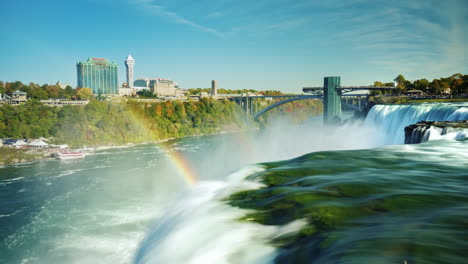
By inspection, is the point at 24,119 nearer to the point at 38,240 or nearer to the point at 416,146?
the point at 38,240

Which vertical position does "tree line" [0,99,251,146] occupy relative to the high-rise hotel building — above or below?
below

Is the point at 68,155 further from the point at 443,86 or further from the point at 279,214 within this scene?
the point at 443,86

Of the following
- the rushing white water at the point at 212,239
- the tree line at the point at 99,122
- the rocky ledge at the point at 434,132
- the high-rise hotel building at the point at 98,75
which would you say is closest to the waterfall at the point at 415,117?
the rocky ledge at the point at 434,132

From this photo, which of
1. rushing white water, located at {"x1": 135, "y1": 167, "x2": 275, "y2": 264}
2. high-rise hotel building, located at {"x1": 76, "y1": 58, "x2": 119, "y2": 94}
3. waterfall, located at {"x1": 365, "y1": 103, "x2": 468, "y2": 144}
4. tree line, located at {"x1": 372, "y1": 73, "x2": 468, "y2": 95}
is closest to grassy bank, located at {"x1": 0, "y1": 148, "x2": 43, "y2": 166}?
rushing white water, located at {"x1": 135, "y1": 167, "x2": 275, "y2": 264}

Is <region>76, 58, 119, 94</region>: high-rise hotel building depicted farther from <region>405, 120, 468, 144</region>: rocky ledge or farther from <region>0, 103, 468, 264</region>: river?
<region>405, 120, 468, 144</region>: rocky ledge

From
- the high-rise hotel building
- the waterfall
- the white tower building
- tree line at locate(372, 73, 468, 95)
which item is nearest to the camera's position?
the waterfall

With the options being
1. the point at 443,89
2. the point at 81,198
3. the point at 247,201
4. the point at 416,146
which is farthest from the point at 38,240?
the point at 443,89

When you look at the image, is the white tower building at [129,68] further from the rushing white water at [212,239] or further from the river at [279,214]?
the rushing white water at [212,239]

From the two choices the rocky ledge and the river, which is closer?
the river
